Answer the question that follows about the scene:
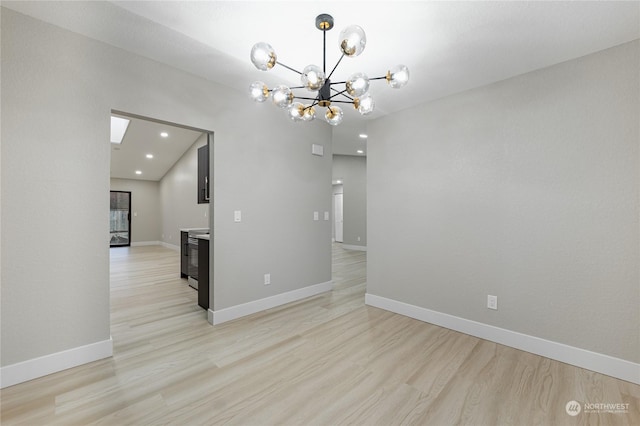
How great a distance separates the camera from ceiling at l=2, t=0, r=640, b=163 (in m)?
1.85

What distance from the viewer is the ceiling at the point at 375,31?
6.06ft

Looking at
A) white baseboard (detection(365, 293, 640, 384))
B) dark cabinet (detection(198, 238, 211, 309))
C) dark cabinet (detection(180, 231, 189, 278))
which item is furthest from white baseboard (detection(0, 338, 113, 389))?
white baseboard (detection(365, 293, 640, 384))

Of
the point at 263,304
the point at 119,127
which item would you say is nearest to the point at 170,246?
the point at 119,127

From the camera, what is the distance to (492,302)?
275 centimetres

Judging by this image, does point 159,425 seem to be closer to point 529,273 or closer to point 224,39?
point 224,39

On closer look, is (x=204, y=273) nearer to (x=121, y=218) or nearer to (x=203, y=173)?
(x=203, y=173)

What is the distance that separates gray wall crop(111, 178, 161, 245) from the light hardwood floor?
8.62 m

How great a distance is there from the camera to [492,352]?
249 centimetres

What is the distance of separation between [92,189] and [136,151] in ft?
24.2

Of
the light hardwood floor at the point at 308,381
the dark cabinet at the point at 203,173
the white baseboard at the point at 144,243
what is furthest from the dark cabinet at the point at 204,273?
the white baseboard at the point at 144,243

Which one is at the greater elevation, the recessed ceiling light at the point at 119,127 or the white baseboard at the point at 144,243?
the recessed ceiling light at the point at 119,127

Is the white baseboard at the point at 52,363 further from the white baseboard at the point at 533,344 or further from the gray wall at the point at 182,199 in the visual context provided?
the gray wall at the point at 182,199

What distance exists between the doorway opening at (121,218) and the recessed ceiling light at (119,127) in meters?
3.30

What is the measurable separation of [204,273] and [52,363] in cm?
145
